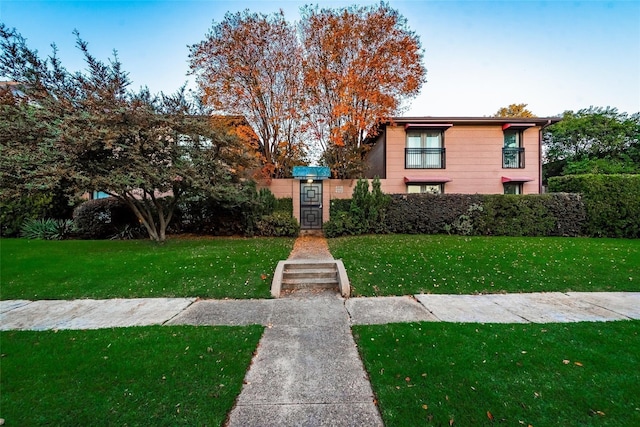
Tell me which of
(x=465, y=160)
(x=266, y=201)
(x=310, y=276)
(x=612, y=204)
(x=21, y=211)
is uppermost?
(x=465, y=160)

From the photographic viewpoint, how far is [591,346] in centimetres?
297

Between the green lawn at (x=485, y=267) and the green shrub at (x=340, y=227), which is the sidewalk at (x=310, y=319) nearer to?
the green lawn at (x=485, y=267)

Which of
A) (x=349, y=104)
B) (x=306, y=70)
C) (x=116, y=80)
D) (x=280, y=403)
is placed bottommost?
(x=280, y=403)

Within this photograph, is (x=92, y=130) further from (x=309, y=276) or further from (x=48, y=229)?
(x=48, y=229)

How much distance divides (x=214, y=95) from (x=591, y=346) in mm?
13019

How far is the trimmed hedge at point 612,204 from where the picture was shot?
33.2 feet

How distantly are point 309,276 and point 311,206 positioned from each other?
629 centimetres

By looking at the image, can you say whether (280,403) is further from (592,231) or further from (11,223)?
(11,223)

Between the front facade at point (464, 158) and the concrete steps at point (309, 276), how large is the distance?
9007mm

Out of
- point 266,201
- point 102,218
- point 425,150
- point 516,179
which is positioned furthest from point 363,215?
point 102,218

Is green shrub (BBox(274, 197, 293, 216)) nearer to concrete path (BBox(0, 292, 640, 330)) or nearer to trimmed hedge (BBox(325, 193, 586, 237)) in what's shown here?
trimmed hedge (BBox(325, 193, 586, 237))

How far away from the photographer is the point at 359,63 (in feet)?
39.4

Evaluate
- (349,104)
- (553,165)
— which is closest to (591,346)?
(349,104)

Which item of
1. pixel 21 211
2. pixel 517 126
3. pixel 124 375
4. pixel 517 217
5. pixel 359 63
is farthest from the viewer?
pixel 517 126
